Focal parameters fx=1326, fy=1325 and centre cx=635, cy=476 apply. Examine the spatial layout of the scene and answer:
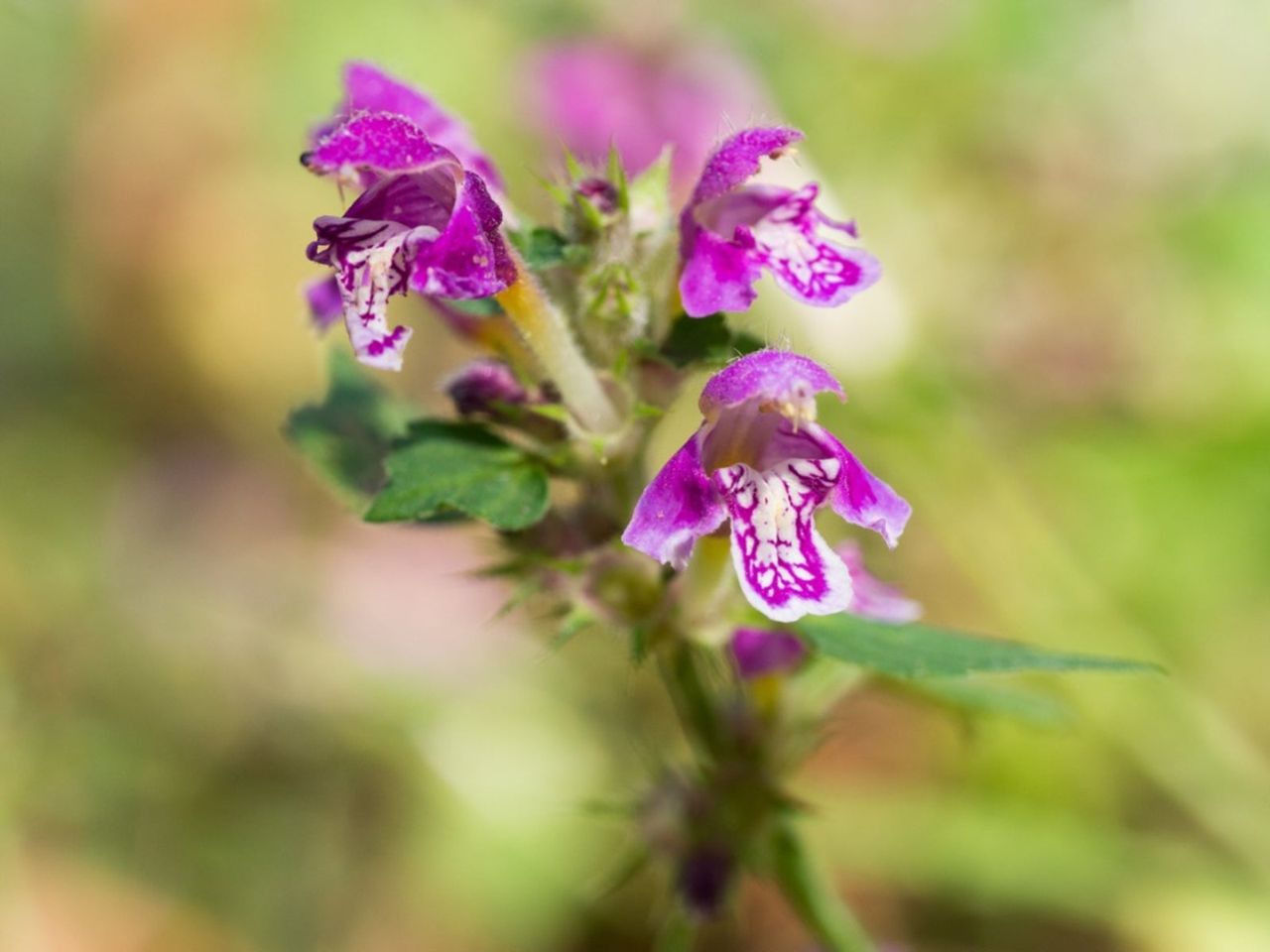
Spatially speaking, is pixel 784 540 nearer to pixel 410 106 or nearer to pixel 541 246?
pixel 541 246

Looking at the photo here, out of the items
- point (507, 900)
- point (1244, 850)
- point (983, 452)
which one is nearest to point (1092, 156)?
point (983, 452)

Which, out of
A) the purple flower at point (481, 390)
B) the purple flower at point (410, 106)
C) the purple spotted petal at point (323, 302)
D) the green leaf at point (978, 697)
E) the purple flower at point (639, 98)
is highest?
the purple flower at point (639, 98)

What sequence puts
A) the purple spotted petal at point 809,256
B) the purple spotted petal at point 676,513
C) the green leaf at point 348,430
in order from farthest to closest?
the green leaf at point 348,430 → the purple spotted petal at point 809,256 → the purple spotted petal at point 676,513

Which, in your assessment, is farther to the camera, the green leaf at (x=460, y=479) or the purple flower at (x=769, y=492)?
the green leaf at (x=460, y=479)

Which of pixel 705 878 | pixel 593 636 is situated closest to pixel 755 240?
pixel 705 878

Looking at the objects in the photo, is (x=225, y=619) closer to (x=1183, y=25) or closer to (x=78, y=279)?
(x=78, y=279)

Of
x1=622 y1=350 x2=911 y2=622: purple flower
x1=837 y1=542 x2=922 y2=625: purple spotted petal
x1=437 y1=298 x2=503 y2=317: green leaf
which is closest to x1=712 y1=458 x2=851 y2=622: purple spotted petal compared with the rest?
x1=622 y1=350 x2=911 y2=622: purple flower

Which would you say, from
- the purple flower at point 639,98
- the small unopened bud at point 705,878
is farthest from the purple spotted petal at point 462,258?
the purple flower at point 639,98

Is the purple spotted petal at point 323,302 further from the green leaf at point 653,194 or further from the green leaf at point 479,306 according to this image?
the green leaf at point 653,194
